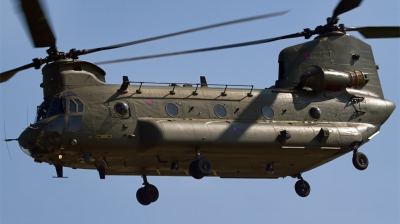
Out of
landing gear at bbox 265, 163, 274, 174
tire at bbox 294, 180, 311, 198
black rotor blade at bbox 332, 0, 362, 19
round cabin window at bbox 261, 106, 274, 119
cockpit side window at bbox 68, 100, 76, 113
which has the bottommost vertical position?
tire at bbox 294, 180, 311, 198

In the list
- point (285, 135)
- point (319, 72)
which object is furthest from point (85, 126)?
point (319, 72)

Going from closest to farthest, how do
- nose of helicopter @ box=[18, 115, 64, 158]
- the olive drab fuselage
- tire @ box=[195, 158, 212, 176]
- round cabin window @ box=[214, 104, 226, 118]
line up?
1. nose of helicopter @ box=[18, 115, 64, 158]
2. the olive drab fuselage
3. tire @ box=[195, 158, 212, 176]
4. round cabin window @ box=[214, 104, 226, 118]

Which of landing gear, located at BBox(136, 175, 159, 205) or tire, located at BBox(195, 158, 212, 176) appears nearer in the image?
tire, located at BBox(195, 158, 212, 176)

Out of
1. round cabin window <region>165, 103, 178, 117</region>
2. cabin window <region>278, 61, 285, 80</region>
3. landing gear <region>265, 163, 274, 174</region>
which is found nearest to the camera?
round cabin window <region>165, 103, 178, 117</region>

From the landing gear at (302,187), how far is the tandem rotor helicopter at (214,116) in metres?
0.04

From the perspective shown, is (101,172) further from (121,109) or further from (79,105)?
(79,105)

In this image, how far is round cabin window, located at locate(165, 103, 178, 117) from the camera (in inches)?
1176

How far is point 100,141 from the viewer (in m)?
28.6

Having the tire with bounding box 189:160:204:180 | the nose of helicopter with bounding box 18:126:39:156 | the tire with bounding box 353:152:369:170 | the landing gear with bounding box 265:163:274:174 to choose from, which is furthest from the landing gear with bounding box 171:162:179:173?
the tire with bounding box 353:152:369:170

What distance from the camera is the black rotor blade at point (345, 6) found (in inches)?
1187

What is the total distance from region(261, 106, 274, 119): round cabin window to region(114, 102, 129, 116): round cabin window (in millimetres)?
4908

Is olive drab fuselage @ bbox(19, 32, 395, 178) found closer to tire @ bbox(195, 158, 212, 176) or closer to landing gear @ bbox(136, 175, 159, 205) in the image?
tire @ bbox(195, 158, 212, 176)

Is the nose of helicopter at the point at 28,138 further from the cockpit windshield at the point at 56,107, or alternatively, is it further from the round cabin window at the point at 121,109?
the round cabin window at the point at 121,109

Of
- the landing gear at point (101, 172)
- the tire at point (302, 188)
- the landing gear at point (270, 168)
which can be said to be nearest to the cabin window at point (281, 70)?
the landing gear at point (270, 168)
